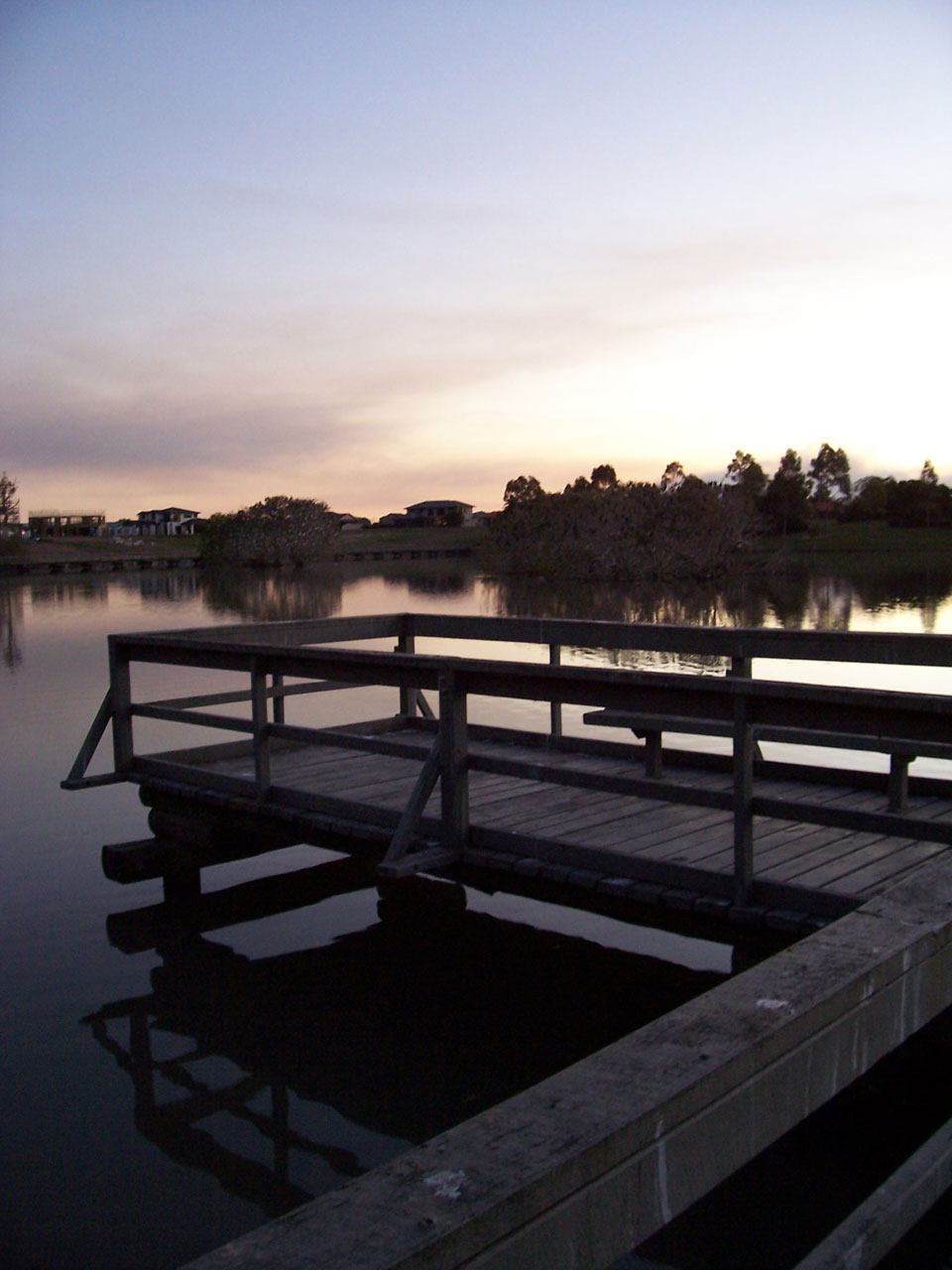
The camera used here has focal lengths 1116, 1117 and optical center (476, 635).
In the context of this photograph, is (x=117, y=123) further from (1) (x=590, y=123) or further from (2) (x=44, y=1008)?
(2) (x=44, y=1008)

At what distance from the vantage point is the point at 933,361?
30.6m

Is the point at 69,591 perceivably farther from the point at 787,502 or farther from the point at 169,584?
the point at 787,502

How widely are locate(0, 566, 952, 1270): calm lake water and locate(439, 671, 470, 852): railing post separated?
1.09 metres

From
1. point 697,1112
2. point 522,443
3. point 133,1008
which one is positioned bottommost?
point 133,1008

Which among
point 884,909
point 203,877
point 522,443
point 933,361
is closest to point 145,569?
point 522,443

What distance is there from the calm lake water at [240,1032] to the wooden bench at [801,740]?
135 cm

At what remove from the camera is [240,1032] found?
19.6 ft

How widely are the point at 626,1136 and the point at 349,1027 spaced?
496 centimetres

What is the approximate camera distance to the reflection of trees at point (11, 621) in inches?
1009

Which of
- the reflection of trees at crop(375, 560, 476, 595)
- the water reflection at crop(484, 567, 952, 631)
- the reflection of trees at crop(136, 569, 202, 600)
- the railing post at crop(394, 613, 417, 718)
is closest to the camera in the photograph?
the railing post at crop(394, 613, 417, 718)

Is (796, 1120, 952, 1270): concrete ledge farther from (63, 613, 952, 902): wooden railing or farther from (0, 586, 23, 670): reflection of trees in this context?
(0, 586, 23, 670): reflection of trees

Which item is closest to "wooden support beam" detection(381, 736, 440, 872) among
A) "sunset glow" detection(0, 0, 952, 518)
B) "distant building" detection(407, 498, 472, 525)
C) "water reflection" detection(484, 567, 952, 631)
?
"sunset glow" detection(0, 0, 952, 518)

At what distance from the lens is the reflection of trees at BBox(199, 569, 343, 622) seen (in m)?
38.2

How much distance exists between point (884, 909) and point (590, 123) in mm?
15609
